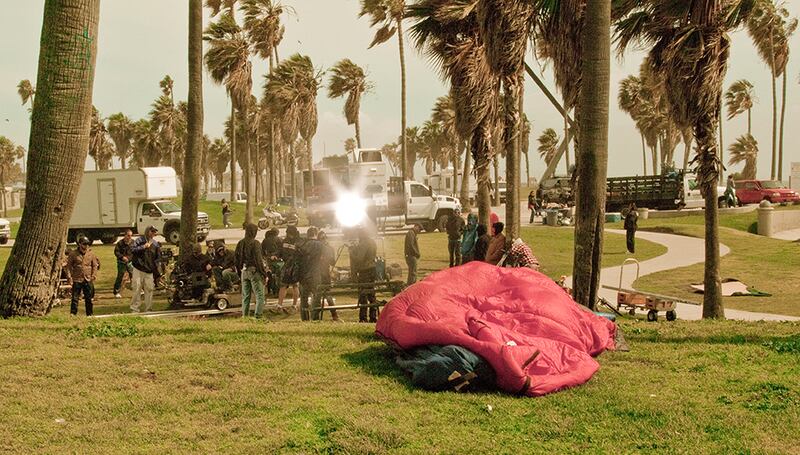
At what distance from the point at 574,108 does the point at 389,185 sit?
2152 centimetres

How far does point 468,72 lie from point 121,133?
6709 centimetres

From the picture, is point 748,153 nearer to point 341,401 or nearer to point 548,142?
point 548,142

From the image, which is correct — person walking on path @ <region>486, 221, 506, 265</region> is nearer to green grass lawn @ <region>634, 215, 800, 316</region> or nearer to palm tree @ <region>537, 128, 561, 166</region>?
green grass lawn @ <region>634, 215, 800, 316</region>

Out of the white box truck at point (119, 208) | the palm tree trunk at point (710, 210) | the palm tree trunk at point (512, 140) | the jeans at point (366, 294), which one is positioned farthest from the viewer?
the white box truck at point (119, 208)

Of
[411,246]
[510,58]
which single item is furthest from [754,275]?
[510,58]

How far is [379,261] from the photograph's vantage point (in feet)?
55.9

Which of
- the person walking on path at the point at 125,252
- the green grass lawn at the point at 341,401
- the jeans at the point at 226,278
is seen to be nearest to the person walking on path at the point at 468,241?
the jeans at the point at 226,278

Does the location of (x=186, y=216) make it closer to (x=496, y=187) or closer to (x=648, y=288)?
(x=648, y=288)

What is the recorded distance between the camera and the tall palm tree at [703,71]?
1368 centimetres

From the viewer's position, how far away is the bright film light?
3347 cm

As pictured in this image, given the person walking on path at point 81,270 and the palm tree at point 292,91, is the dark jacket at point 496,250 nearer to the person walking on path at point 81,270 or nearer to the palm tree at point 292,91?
the person walking on path at point 81,270

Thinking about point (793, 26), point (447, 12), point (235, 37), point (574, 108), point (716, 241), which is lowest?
point (716, 241)

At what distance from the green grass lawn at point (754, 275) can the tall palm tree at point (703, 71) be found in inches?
138

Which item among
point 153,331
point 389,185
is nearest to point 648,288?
point 153,331
